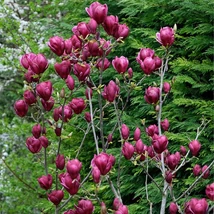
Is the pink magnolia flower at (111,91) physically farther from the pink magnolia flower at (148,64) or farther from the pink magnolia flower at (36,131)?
the pink magnolia flower at (36,131)

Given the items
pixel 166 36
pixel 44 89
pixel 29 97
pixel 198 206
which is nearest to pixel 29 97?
pixel 29 97

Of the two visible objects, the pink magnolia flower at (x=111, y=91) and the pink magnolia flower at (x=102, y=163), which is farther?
the pink magnolia flower at (x=111, y=91)

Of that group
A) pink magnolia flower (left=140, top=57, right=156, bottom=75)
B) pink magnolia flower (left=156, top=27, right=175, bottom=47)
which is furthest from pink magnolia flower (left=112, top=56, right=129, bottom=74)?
pink magnolia flower (left=156, top=27, right=175, bottom=47)

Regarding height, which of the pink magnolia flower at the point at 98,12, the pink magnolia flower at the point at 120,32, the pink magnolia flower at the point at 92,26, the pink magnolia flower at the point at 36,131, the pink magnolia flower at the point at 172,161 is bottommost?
the pink magnolia flower at the point at 172,161

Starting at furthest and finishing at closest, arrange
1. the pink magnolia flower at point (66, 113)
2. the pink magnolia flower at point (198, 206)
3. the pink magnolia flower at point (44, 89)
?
1. the pink magnolia flower at point (66, 113)
2. the pink magnolia flower at point (44, 89)
3. the pink magnolia flower at point (198, 206)

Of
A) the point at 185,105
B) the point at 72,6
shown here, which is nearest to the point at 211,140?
the point at 185,105

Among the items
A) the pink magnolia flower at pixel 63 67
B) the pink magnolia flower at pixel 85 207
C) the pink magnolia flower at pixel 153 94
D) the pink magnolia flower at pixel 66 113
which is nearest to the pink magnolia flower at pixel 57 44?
the pink magnolia flower at pixel 63 67

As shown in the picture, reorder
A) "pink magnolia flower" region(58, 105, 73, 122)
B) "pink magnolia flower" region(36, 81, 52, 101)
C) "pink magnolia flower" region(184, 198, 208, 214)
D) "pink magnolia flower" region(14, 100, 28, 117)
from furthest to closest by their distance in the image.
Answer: "pink magnolia flower" region(58, 105, 73, 122)
"pink magnolia flower" region(14, 100, 28, 117)
"pink magnolia flower" region(36, 81, 52, 101)
"pink magnolia flower" region(184, 198, 208, 214)

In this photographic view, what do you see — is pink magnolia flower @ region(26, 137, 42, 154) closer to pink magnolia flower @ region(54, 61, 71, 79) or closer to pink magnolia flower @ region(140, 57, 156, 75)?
pink magnolia flower @ region(54, 61, 71, 79)

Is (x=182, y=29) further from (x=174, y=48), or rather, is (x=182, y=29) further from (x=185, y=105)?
(x=185, y=105)

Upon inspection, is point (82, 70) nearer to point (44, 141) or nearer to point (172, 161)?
point (44, 141)

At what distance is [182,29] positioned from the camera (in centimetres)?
272

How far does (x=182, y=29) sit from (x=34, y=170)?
241cm

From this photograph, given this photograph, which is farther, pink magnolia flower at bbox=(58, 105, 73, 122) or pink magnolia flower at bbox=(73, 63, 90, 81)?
pink magnolia flower at bbox=(58, 105, 73, 122)
